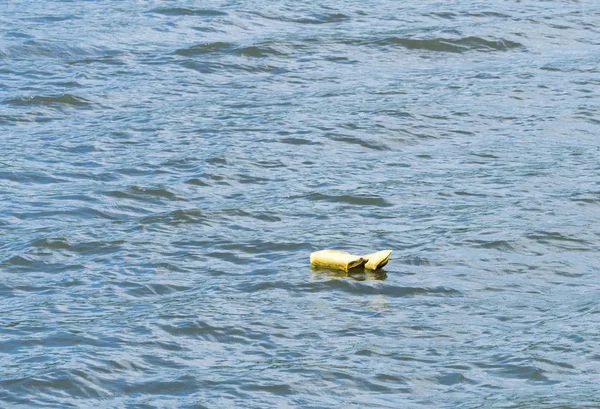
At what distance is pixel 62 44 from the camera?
16.8 m

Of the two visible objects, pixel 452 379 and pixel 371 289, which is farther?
pixel 371 289

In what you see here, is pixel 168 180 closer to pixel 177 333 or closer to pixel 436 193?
pixel 436 193

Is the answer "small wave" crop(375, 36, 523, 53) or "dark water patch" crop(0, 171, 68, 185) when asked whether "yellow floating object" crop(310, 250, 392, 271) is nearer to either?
"dark water patch" crop(0, 171, 68, 185)

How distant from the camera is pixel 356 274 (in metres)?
9.63

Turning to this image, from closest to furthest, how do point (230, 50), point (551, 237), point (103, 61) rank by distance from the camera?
1. point (551, 237)
2. point (103, 61)
3. point (230, 50)

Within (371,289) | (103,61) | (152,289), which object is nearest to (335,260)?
(371,289)

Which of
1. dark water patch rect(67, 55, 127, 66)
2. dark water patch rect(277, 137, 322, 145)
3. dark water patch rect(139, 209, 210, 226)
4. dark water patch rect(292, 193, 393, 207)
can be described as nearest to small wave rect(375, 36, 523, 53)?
dark water patch rect(67, 55, 127, 66)

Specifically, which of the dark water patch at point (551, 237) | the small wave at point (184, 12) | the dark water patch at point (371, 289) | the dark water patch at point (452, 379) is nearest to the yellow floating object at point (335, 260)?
the dark water patch at point (371, 289)

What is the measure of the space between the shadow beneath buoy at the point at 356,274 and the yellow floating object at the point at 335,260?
0.14ft

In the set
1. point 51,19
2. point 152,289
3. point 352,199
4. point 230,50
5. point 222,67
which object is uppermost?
point 51,19

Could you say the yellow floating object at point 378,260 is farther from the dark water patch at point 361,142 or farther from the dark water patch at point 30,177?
the dark water patch at point 30,177

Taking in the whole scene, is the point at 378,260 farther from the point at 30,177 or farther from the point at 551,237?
the point at 30,177

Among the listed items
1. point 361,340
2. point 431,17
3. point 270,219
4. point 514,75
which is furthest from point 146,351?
point 431,17

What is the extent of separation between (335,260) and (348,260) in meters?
0.11
